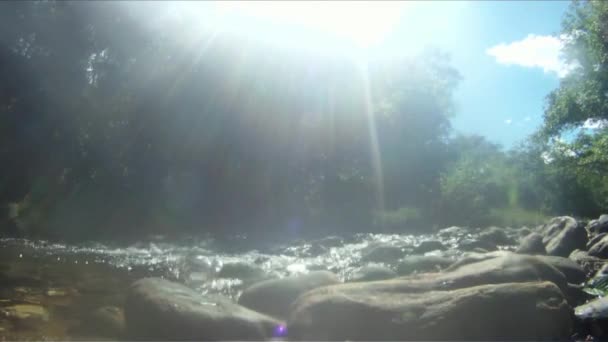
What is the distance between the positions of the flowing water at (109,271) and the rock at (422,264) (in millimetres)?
826

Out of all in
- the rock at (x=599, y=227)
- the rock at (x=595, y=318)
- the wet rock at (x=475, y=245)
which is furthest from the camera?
the wet rock at (x=475, y=245)

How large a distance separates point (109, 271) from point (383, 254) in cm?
559

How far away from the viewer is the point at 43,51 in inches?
760

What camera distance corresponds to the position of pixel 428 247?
11.8 meters

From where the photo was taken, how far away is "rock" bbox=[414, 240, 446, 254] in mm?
11398

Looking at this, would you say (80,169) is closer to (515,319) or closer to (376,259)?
(376,259)

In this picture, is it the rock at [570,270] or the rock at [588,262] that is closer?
the rock at [570,270]

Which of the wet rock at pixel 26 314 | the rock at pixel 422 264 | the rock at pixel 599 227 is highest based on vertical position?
the rock at pixel 599 227

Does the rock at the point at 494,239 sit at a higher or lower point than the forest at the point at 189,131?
lower

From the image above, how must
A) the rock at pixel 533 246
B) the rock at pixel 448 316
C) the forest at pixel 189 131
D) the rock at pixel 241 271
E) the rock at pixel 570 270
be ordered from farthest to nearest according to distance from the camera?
the forest at pixel 189 131 < the rock at pixel 533 246 < the rock at pixel 241 271 < the rock at pixel 570 270 < the rock at pixel 448 316

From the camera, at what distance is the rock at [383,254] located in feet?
34.2

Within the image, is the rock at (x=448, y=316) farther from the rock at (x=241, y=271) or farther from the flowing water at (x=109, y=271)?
the rock at (x=241, y=271)

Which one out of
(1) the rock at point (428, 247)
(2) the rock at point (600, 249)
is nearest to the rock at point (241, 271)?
(1) the rock at point (428, 247)

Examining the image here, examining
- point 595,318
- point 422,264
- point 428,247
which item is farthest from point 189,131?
point 595,318
